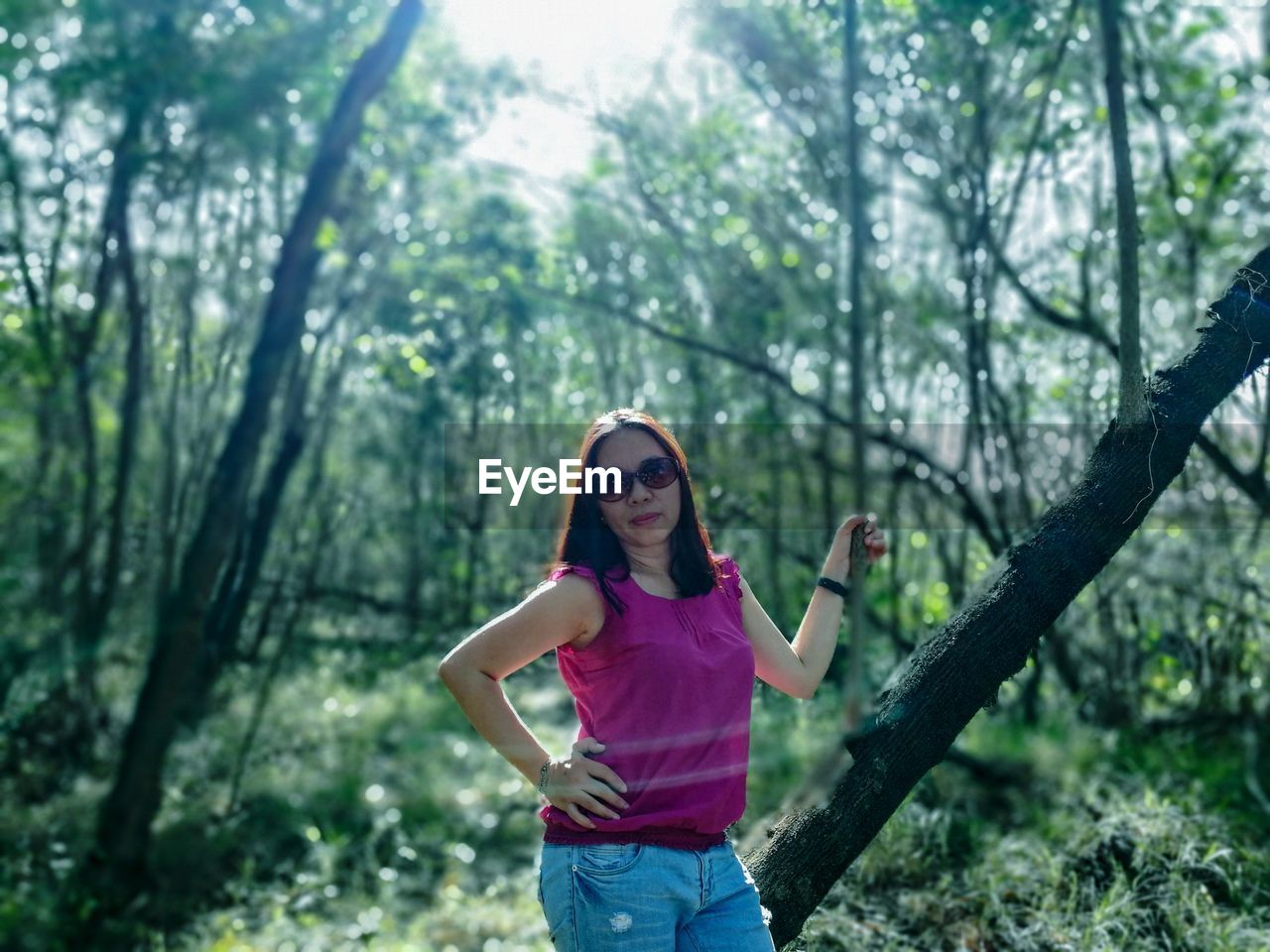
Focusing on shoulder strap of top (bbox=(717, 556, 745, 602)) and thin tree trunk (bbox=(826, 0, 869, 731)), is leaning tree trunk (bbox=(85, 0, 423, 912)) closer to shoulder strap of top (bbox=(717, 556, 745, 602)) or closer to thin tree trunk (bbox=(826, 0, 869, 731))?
thin tree trunk (bbox=(826, 0, 869, 731))

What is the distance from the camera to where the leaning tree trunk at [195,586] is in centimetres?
720

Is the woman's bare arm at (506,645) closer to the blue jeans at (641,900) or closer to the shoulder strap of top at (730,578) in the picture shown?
the blue jeans at (641,900)

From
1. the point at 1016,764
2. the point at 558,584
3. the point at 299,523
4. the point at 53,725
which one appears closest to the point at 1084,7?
the point at 1016,764

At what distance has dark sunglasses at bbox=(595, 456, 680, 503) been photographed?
233 cm

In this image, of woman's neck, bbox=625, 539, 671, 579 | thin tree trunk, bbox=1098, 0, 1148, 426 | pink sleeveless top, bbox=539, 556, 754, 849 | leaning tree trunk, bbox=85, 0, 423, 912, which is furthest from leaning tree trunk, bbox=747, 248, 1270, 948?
leaning tree trunk, bbox=85, 0, 423, 912

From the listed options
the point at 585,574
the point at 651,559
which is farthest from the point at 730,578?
the point at 585,574

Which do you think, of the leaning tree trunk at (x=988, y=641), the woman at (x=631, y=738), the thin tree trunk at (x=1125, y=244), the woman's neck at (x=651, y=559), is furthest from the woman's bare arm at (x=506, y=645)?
the thin tree trunk at (x=1125, y=244)

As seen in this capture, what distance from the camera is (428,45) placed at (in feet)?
36.6

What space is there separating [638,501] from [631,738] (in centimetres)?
49

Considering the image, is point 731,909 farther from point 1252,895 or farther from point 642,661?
point 1252,895

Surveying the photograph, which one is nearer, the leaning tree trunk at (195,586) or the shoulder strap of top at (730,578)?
the shoulder strap of top at (730,578)

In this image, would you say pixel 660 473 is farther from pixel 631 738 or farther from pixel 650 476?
pixel 631 738

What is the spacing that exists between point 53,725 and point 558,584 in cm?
881

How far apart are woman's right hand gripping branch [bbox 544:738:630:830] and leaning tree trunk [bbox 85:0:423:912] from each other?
5.77 m
